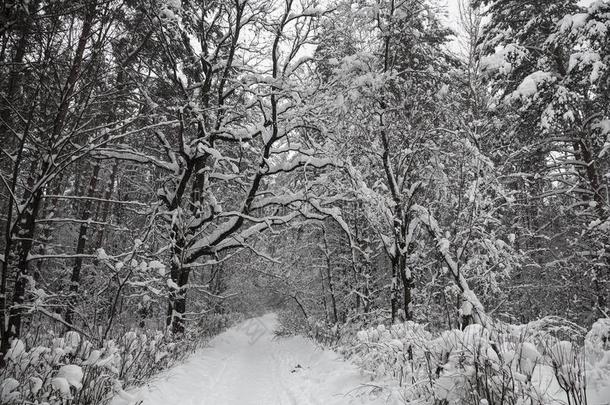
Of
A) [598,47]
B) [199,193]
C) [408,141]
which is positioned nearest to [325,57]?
[408,141]

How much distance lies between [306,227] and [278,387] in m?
8.38

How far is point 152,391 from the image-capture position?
19.0 feet

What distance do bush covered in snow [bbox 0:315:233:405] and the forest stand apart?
0.03 m

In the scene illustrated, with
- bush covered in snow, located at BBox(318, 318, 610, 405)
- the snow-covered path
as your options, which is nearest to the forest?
bush covered in snow, located at BBox(318, 318, 610, 405)

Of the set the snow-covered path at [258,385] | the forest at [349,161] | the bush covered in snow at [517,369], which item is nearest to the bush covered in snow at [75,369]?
the forest at [349,161]

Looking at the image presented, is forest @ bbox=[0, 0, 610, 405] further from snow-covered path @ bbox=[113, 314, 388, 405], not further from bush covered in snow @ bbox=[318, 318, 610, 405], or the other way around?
snow-covered path @ bbox=[113, 314, 388, 405]

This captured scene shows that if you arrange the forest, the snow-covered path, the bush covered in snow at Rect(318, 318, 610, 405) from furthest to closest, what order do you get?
the snow-covered path, the forest, the bush covered in snow at Rect(318, 318, 610, 405)

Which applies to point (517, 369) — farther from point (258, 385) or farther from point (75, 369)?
point (258, 385)

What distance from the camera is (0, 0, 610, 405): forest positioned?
3492 millimetres

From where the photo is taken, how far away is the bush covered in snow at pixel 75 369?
110 inches

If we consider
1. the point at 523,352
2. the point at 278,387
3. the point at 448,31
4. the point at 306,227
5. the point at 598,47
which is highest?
the point at 448,31

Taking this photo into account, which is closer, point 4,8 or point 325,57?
point 4,8

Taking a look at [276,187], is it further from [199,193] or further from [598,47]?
[598,47]

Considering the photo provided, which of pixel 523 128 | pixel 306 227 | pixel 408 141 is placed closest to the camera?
pixel 408 141
